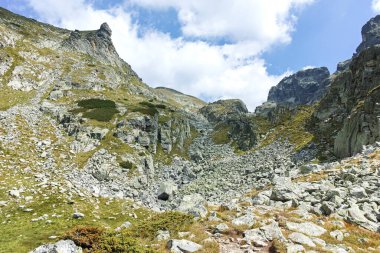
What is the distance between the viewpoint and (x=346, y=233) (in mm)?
16703

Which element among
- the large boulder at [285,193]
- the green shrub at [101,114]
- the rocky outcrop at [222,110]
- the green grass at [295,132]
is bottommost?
the large boulder at [285,193]

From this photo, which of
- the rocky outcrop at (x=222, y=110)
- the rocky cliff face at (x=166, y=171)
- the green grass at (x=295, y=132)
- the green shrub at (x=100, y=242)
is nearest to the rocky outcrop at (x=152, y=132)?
the rocky cliff face at (x=166, y=171)

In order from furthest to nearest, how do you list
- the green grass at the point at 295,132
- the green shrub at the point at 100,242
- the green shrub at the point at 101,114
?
the green shrub at the point at 101,114, the green grass at the point at 295,132, the green shrub at the point at 100,242

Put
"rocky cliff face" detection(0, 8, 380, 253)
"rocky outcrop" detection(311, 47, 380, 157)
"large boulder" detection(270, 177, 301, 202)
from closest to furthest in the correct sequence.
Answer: "rocky cliff face" detection(0, 8, 380, 253) → "large boulder" detection(270, 177, 301, 202) → "rocky outcrop" detection(311, 47, 380, 157)

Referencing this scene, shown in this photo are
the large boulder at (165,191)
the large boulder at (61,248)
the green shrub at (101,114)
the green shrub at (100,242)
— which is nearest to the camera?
the large boulder at (61,248)

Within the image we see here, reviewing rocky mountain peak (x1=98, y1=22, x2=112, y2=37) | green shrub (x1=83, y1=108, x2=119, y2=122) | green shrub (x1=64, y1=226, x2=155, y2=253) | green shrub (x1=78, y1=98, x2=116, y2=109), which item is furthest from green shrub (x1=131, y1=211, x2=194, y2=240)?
rocky mountain peak (x1=98, y1=22, x2=112, y2=37)

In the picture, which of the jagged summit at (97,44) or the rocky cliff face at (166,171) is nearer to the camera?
the rocky cliff face at (166,171)

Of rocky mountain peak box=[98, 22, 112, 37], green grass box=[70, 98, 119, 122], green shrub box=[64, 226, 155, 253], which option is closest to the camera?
green shrub box=[64, 226, 155, 253]

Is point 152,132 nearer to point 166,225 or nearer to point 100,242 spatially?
point 166,225

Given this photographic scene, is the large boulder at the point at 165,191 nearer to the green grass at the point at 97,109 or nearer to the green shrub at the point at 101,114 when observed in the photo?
the green grass at the point at 97,109

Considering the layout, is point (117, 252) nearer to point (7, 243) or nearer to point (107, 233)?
point (107, 233)

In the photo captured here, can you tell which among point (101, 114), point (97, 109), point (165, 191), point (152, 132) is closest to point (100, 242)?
point (165, 191)

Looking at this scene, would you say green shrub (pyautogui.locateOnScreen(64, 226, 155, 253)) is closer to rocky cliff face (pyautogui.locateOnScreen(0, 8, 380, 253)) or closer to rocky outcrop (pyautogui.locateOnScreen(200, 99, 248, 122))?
rocky cliff face (pyautogui.locateOnScreen(0, 8, 380, 253))

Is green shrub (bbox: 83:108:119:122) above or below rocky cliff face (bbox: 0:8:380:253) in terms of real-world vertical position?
above
